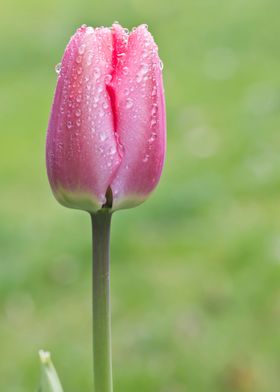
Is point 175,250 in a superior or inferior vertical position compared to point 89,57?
superior

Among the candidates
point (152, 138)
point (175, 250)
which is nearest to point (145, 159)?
point (152, 138)

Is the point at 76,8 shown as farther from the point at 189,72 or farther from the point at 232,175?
the point at 232,175

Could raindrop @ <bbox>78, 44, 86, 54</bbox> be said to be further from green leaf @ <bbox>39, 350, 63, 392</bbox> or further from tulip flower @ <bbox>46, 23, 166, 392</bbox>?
green leaf @ <bbox>39, 350, 63, 392</bbox>

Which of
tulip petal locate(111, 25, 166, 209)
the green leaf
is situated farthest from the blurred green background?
tulip petal locate(111, 25, 166, 209)

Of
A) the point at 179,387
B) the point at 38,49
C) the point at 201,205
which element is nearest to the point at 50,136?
the point at 179,387

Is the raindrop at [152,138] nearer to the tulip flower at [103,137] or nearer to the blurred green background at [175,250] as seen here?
the tulip flower at [103,137]

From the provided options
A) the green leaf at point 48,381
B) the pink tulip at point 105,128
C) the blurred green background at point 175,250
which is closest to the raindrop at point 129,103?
the pink tulip at point 105,128

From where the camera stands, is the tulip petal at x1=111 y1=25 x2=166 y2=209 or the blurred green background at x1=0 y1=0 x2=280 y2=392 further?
Answer: the blurred green background at x1=0 y1=0 x2=280 y2=392

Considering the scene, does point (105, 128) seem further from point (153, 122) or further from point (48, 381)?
point (48, 381)
